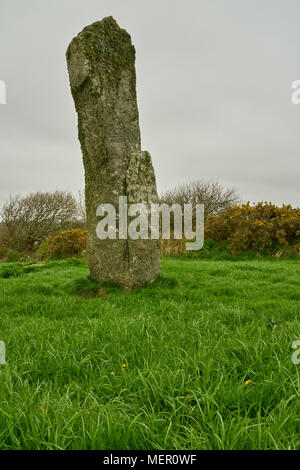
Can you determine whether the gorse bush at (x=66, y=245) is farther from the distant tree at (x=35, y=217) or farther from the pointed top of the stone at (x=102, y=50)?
the pointed top of the stone at (x=102, y=50)

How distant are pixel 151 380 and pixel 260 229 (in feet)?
32.6

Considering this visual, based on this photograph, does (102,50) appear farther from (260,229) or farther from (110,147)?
(260,229)

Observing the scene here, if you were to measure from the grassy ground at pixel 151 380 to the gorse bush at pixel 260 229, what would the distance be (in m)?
7.23

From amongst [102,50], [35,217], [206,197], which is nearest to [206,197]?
[206,197]

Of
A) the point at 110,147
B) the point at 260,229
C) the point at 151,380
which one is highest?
the point at 110,147

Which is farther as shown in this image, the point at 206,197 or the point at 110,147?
the point at 206,197

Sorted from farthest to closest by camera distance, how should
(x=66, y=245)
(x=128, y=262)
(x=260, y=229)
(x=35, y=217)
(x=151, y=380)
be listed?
1. (x=35, y=217)
2. (x=66, y=245)
3. (x=260, y=229)
4. (x=128, y=262)
5. (x=151, y=380)

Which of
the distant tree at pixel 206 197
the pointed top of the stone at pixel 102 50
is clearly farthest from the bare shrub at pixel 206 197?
the pointed top of the stone at pixel 102 50

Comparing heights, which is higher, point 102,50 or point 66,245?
point 102,50

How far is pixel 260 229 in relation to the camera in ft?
36.0

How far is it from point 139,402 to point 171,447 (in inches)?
16.1

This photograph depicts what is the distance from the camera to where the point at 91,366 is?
2258 millimetres

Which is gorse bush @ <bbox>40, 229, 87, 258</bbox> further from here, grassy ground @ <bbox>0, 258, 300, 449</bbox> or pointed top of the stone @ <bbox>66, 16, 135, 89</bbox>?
grassy ground @ <bbox>0, 258, 300, 449</bbox>
